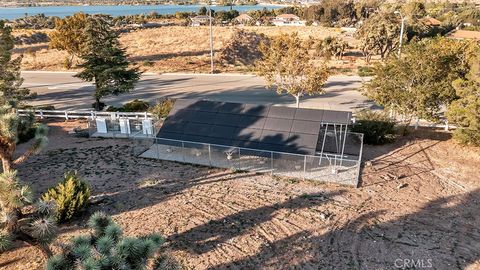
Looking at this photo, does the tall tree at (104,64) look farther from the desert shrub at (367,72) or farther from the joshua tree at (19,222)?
the joshua tree at (19,222)

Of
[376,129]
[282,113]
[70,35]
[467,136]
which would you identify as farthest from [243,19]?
[467,136]

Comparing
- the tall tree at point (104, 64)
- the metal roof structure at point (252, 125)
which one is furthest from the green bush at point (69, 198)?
the tall tree at point (104, 64)

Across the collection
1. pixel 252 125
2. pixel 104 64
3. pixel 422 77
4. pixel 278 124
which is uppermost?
pixel 422 77

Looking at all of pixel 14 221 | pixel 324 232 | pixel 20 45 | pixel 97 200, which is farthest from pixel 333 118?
pixel 20 45

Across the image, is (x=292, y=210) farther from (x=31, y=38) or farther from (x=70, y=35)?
(x=31, y=38)

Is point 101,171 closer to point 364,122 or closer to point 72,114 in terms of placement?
point 72,114

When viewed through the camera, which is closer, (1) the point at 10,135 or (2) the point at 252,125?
(1) the point at 10,135
